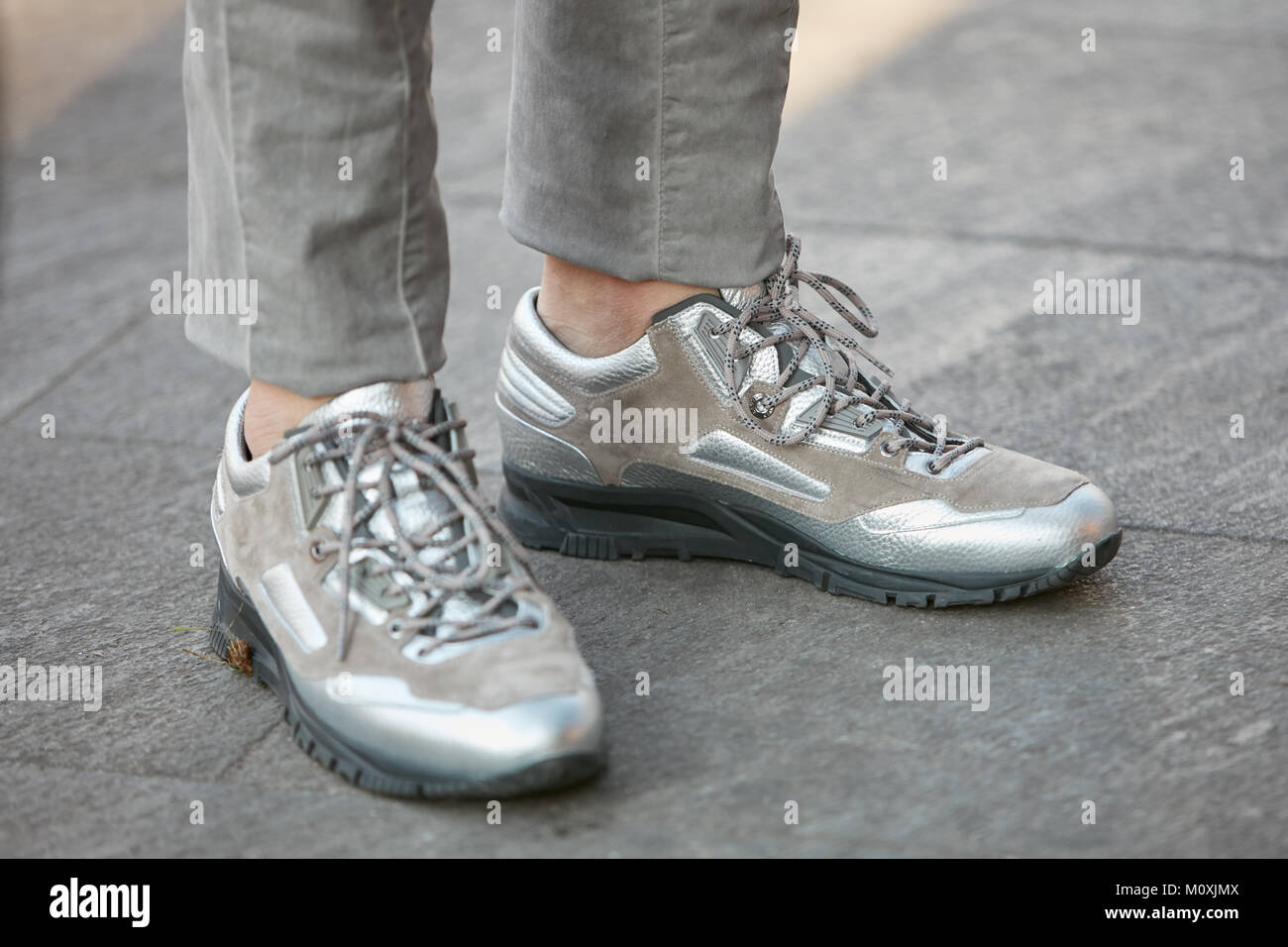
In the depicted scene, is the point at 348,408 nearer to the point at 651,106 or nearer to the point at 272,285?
the point at 272,285

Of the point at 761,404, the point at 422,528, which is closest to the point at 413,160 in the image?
the point at 422,528

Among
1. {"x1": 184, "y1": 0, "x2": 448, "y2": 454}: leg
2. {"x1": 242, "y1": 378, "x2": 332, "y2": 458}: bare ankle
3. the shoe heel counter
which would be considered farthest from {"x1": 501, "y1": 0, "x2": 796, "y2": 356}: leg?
{"x1": 242, "y1": 378, "x2": 332, "y2": 458}: bare ankle

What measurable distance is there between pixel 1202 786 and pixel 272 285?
2.81 feet

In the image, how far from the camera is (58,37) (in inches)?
146

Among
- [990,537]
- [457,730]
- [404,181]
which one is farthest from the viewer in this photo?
[990,537]

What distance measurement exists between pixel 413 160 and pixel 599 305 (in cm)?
32

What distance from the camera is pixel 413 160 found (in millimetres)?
1167

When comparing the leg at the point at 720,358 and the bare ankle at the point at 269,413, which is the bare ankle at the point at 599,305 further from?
the bare ankle at the point at 269,413

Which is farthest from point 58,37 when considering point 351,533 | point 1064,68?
point 351,533

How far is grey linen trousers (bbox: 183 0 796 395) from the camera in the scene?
110cm

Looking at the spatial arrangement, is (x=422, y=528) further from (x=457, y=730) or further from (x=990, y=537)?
→ (x=990, y=537)

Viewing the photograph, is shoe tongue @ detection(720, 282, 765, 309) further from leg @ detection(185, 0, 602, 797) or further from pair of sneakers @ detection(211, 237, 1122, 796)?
leg @ detection(185, 0, 602, 797)

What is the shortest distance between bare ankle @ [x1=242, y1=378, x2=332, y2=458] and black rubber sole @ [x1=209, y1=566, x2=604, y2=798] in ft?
0.44
